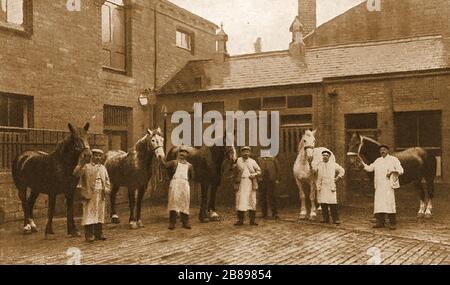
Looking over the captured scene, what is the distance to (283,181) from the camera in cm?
1419

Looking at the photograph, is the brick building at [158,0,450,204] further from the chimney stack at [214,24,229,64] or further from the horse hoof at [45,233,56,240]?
the horse hoof at [45,233,56,240]

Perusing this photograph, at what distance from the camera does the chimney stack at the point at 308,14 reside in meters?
20.6

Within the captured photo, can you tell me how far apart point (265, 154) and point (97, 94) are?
19.0 ft

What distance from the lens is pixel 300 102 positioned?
15500 millimetres

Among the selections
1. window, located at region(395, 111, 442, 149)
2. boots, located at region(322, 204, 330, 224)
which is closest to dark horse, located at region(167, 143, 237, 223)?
boots, located at region(322, 204, 330, 224)

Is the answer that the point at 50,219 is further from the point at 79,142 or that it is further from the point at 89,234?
the point at 79,142

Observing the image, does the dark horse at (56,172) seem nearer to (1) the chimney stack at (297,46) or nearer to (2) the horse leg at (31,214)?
(2) the horse leg at (31,214)

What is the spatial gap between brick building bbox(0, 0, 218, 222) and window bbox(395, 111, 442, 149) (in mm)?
8070

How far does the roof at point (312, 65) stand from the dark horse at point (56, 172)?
813cm

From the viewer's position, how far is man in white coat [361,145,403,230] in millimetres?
9883

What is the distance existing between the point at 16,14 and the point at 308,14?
42.7ft

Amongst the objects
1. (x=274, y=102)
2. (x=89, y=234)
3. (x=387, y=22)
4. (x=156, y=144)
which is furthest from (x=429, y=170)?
(x=387, y=22)
